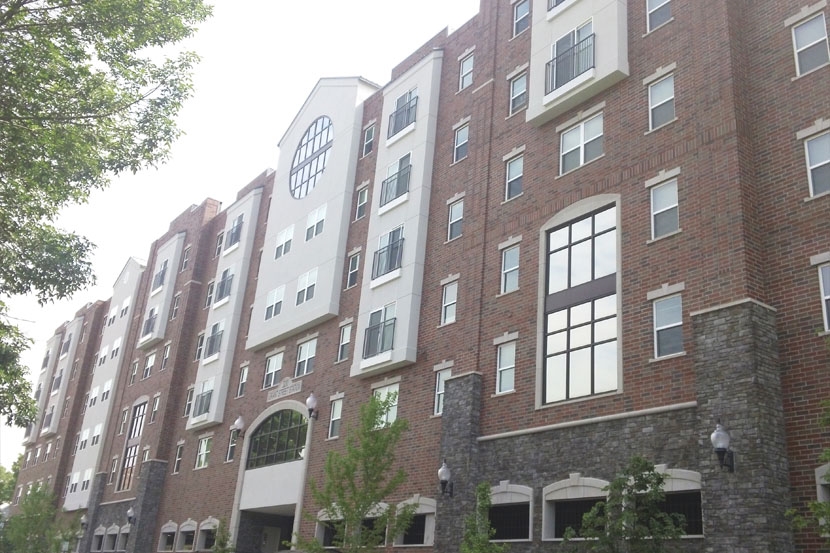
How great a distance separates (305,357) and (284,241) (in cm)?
697

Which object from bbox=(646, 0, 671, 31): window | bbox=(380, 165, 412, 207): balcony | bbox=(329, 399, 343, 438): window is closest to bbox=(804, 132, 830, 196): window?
bbox=(646, 0, 671, 31): window

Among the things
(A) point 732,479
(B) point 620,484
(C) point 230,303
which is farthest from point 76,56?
(C) point 230,303

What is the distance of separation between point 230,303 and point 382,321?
15.0 m

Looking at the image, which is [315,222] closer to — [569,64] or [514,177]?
[514,177]

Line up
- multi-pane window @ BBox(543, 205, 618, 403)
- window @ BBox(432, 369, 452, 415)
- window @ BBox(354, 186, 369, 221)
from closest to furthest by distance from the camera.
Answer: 1. multi-pane window @ BBox(543, 205, 618, 403)
2. window @ BBox(432, 369, 452, 415)
3. window @ BBox(354, 186, 369, 221)

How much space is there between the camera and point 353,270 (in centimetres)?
3500

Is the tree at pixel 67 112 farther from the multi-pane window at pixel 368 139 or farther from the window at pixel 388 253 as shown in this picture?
the multi-pane window at pixel 368 139

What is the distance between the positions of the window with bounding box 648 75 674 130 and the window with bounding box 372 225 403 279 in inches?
448

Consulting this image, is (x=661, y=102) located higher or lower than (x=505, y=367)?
higher

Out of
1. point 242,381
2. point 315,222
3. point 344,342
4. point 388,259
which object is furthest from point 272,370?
point 388,259

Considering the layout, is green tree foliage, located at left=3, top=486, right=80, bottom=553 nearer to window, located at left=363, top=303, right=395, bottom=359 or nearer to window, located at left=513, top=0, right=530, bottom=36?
window, located at left=363, top=303, right=395, bottom=359

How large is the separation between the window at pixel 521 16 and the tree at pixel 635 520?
711 inches

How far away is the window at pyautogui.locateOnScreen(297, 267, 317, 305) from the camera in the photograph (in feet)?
119

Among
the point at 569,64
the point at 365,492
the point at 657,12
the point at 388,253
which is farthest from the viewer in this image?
the point at 388,253
